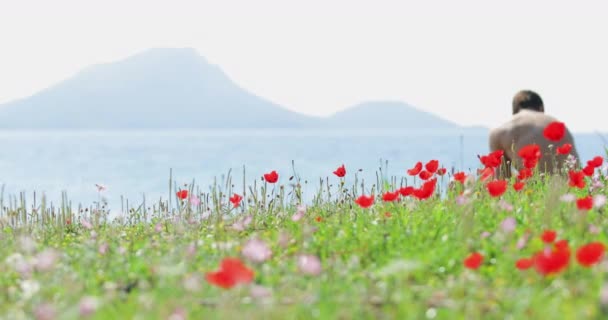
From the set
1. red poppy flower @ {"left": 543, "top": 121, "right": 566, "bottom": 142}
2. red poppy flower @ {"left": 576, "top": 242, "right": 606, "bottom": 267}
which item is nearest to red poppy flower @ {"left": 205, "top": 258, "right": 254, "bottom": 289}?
red poppy flower @ {"left": 576, "top": 242, "right": 606, "bottom": 267}

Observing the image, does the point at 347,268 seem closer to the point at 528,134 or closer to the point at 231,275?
the point at 231,275

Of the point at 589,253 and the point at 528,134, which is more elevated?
the point at 528,134

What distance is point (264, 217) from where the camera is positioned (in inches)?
263

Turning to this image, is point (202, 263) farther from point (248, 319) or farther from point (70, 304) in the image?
point (248, 319)

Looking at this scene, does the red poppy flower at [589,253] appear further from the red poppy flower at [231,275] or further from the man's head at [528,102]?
the man's head at [528,102]

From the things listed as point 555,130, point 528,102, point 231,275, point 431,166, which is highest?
point 528,102

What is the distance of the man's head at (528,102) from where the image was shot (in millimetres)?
9492

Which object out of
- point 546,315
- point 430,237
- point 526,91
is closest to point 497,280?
point 546,315

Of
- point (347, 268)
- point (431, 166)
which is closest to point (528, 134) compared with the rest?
point (431, 166)

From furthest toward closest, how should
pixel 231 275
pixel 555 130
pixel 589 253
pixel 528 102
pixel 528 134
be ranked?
pixel 528 102 < pixel 528 134 < pixel 555 130 < pixel 589 253 < pixel 231 275

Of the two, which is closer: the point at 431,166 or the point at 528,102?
the point at 431,166

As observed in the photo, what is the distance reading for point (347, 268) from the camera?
4156mm

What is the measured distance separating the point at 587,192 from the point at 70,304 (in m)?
4.87

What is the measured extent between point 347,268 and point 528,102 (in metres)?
6.11
